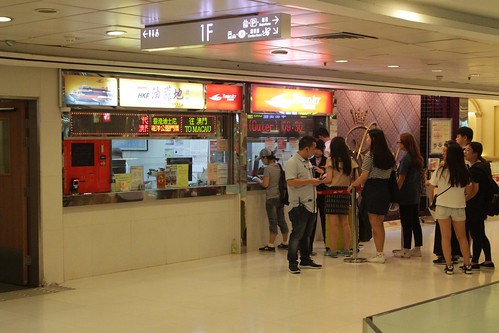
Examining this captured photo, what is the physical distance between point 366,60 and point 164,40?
379 centimetres

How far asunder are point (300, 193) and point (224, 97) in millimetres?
2224

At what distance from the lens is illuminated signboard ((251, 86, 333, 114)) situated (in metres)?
10.9

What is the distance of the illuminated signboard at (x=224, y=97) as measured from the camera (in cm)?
1018

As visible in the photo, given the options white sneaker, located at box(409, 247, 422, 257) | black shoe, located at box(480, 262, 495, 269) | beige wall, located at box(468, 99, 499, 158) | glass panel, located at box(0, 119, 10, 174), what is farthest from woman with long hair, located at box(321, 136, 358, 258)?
beige wall, located at box(468, 99, 499, 158)

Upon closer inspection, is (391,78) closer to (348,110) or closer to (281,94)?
(348,110)

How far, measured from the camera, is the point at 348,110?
1272 centimetres

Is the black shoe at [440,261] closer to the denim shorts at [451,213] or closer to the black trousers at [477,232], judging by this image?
the black trousers at [477,232]

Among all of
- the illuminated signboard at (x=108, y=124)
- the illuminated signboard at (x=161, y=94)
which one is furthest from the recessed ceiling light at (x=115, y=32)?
the illuminated signboard at (x=161, y=94)

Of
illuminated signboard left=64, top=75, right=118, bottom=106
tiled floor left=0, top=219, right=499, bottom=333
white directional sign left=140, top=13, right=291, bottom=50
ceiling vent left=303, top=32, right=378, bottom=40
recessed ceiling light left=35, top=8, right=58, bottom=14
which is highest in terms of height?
recessed ceiling light left=35, top=8, right=58, bottom=14

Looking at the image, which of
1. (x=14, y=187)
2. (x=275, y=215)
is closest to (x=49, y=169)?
(x=14, y=187)

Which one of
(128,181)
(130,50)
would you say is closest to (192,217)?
(128,181)

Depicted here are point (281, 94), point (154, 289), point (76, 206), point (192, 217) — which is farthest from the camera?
point (281, 94)

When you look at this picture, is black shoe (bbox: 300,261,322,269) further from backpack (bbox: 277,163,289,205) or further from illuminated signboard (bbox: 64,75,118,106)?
illuminated signboard (bbox: 64,75,118,106)

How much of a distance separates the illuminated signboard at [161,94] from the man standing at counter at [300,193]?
1.82 metres
